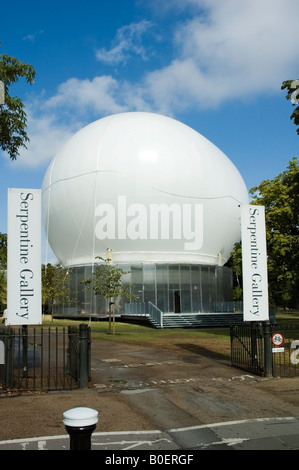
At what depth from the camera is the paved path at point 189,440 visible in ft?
19.9

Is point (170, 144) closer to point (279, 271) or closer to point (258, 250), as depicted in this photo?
point (279, 271)

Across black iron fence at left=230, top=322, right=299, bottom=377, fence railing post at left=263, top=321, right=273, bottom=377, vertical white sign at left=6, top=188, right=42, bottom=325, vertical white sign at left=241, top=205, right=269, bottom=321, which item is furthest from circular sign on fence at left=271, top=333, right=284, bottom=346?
vertical white sign at left=6, top=188, right=42, bottom=325

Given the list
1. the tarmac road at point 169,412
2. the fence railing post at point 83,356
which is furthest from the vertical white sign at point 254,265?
the fence railing post at point 83,356

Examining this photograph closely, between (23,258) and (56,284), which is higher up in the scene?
(23,258)

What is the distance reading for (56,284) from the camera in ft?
136

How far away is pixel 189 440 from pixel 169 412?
1.68 meters

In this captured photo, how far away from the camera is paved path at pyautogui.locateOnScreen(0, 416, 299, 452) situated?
6059 mm

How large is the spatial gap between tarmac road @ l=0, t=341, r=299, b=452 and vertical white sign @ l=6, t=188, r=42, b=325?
2.21 m

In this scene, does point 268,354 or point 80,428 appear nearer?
point 80,428

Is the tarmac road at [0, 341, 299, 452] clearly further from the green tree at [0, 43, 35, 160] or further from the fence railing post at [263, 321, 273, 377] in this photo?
the green tree at [0, 43, 35, 160]

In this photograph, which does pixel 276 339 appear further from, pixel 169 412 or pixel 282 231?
pixel 282 231

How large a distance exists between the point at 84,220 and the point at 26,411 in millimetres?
35569

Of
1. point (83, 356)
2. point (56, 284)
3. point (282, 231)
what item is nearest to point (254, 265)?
point (83, 356)

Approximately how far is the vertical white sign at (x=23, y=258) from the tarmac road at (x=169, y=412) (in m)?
2.21
